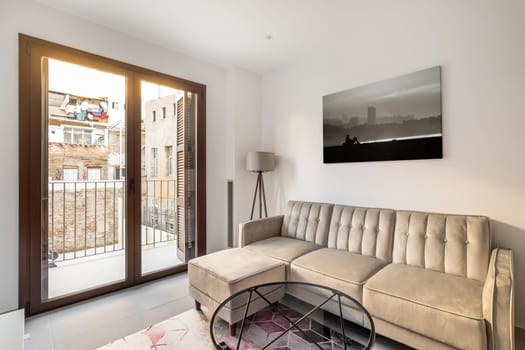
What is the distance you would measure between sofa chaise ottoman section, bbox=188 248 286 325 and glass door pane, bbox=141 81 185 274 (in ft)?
3.74

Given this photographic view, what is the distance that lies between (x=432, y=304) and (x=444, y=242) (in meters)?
0.71

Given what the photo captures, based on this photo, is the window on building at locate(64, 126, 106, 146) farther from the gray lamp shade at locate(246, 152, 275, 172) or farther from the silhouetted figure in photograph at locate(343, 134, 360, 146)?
the silhouetted figure in photograph at locate(343, 134, 360, 146)

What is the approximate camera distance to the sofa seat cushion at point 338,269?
1.83 m

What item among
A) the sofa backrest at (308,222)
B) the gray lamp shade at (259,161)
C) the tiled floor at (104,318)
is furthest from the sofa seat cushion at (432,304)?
the gray lamp shade at (259,161)

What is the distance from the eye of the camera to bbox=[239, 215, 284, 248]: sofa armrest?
2.71 metres

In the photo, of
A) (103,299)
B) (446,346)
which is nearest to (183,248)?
(103,299)

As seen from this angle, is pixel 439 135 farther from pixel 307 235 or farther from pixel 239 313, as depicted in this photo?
pixel 239 313

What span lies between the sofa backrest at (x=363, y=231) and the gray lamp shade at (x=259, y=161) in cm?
108

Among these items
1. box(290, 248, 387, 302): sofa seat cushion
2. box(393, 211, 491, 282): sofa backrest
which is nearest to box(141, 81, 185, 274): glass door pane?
box(290, 248, 387, 302): sofa seat cushion

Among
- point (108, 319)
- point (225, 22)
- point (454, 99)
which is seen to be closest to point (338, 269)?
point (454, 99)

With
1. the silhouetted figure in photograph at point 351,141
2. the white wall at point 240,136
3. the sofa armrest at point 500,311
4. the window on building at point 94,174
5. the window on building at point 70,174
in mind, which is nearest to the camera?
the sofa armrest at point 500,311

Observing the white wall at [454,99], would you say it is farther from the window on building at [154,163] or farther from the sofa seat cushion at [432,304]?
the window on building at [154,163]

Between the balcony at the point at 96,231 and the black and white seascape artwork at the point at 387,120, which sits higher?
the black and white seascape artwork at the point at 387,120

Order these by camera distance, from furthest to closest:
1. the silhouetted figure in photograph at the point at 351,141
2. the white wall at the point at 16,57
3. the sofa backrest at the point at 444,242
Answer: the silhouetted figure in photograph at the point at 351,141, the white wall at the point at 16,57, the sofa backrest at the point at 444,242
